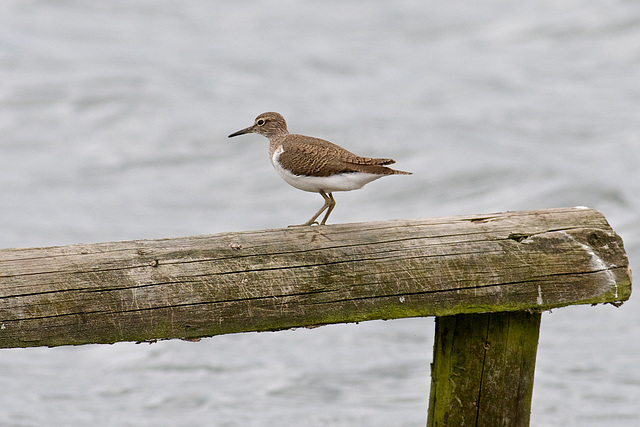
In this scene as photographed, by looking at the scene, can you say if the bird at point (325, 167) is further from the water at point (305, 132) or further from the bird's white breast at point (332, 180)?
the water at point (305, 132)

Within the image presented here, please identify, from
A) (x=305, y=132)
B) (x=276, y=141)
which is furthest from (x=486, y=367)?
(x=305, y=132)

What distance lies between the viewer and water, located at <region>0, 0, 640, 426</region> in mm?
8109

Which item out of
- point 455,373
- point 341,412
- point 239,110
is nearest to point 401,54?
point 239,110

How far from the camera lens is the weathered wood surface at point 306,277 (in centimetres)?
320

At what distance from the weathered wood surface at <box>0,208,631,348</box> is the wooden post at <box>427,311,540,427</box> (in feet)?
0.79

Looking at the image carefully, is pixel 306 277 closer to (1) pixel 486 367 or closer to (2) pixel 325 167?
(1) pixel 486 367

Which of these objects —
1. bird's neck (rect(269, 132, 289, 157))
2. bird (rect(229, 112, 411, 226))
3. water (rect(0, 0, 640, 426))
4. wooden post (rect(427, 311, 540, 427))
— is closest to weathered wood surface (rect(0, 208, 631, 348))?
wooden post (rect(427, 311, 540, 427))

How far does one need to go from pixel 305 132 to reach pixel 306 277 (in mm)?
12250

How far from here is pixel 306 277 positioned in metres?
3.41

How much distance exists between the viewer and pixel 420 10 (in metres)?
20.5

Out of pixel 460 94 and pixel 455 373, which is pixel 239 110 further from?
pixel 455 373

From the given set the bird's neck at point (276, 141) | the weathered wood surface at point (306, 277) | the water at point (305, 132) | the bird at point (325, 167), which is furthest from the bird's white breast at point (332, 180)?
the water at point (305, 132)

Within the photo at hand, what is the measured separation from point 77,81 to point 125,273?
1566cm

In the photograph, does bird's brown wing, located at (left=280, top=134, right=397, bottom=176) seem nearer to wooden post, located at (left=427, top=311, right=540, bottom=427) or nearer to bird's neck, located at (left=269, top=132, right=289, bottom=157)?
bird's neck, located at (left=269, top=132, right=289, bottom=157)
